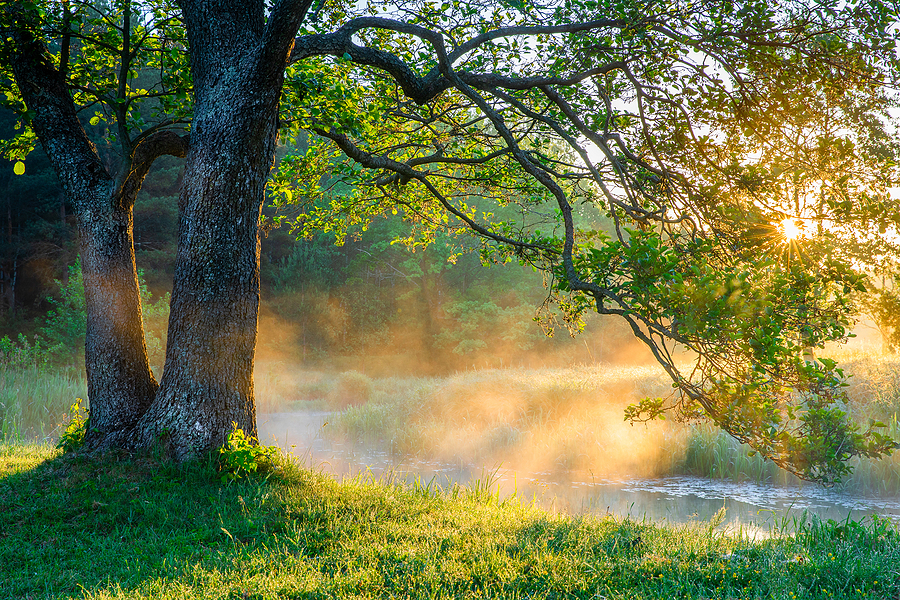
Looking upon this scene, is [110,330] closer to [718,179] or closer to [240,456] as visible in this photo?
[240,456]

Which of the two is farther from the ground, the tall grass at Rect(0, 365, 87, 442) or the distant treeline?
the distant treeline

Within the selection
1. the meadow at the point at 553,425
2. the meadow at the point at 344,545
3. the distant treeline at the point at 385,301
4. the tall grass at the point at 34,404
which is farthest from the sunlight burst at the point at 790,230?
the distant treeline at the point at 385,301

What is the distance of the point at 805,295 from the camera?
4.29 m

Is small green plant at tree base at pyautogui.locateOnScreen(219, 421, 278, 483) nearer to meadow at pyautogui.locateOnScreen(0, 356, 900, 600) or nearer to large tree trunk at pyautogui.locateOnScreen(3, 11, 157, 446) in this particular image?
meadow at pyautogui.locateOnScreen(0, 356, 900, 600)

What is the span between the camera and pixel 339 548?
4.17 metres

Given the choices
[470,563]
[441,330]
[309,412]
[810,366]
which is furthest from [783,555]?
[441,330]

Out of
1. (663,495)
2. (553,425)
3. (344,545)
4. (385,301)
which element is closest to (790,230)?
(344,545)

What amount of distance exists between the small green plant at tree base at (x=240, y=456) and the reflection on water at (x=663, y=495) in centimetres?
91

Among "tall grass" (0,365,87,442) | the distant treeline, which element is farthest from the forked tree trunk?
the distant treeline

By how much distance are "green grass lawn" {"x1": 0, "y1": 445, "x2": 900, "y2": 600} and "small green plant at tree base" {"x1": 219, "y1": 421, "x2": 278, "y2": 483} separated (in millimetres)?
127

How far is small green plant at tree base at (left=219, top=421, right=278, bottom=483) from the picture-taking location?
17.2 ft

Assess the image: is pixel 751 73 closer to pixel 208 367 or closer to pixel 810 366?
pixel 810 366

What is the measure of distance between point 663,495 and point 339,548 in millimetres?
6321

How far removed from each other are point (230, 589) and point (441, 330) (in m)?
29.0
